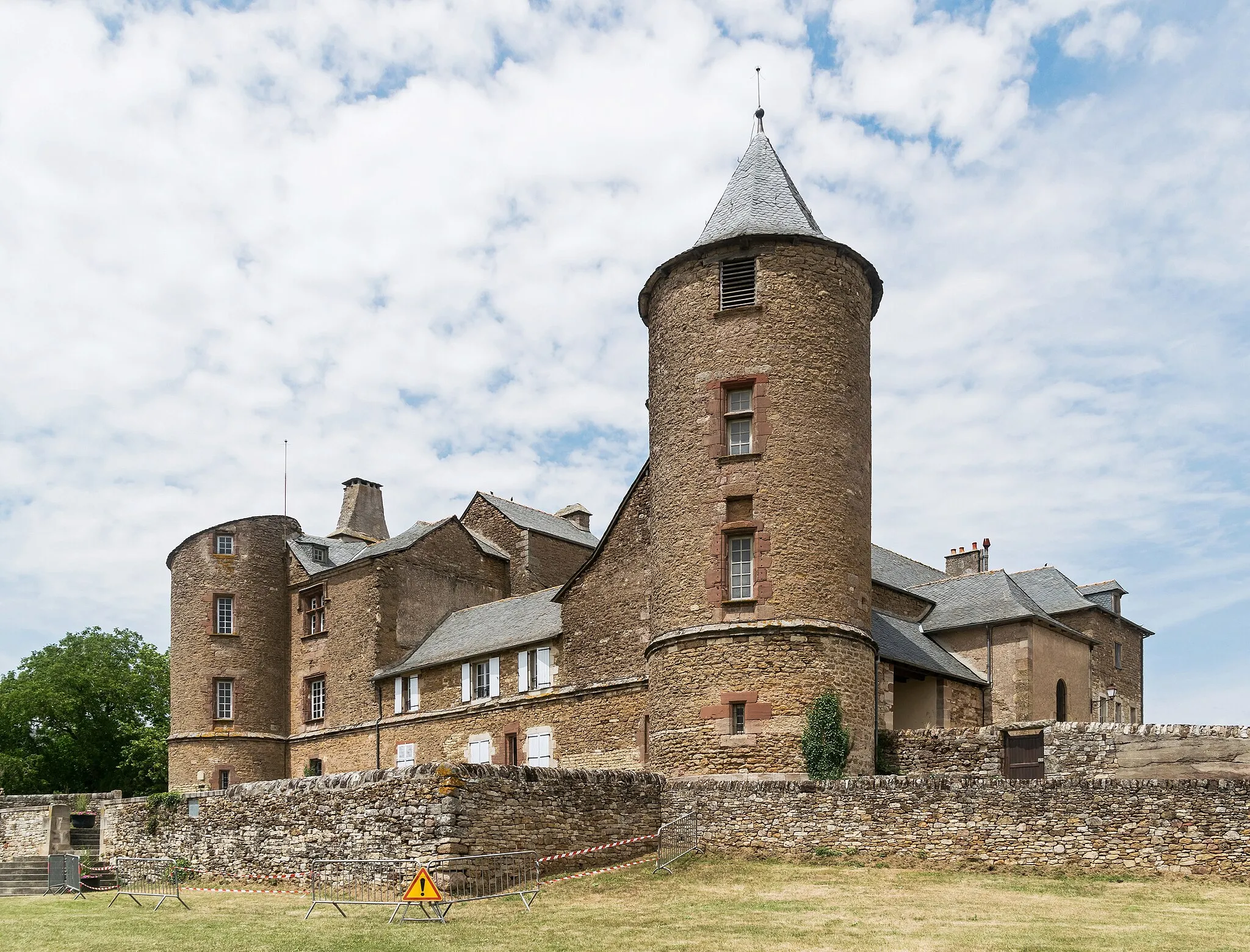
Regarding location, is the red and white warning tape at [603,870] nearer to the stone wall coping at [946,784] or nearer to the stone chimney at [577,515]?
the stone wall coping at [946,784]

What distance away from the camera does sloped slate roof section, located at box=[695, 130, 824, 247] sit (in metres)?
26.7

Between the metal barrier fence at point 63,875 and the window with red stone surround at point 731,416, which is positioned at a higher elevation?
the window with red stone surround at point 731,416

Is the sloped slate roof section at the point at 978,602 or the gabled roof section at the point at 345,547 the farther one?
the gabled roof section at the point at 345,547

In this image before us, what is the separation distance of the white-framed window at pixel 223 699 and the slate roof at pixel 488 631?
6.70 m

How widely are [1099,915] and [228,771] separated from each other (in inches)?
1256

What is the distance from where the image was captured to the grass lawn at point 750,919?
14750 millimetres

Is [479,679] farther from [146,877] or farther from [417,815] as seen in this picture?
[417,815]

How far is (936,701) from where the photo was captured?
98.5ft

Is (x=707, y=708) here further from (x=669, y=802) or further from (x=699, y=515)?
(x=699, y=515)

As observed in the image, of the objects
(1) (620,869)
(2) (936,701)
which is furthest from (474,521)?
(1) (620,869)

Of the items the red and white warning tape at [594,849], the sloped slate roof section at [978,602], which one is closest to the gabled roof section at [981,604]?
the sloped slate roof section at [978,602]

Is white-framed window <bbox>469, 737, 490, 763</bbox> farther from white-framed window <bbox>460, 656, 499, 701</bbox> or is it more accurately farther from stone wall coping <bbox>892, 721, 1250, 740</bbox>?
stone wall coping <bbox>892, 721, 1250, 740</bbox>

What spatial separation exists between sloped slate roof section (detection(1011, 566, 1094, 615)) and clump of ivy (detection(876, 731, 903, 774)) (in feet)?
40.6

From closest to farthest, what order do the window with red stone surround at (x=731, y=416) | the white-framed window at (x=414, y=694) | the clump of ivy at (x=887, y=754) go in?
the window with red stone surround at (x=731, y=416) < the clump of ivy at (x=887, y=754) < the white-framed window at (x=414, y=694)
